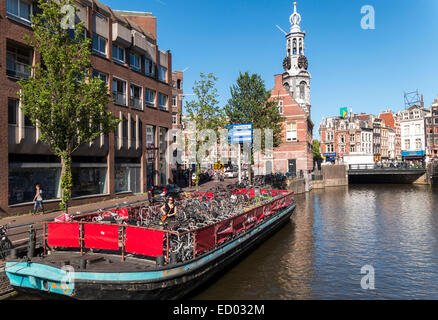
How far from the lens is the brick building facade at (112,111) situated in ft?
60.0

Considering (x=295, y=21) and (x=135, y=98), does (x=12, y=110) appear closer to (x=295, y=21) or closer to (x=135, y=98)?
(x=135, y=98)

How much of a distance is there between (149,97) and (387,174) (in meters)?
46.5

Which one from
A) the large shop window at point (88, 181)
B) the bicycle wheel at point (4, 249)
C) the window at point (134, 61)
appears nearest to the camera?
the bicycle wheel at point (4, 249)

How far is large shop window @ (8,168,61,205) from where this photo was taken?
18359 millimetres

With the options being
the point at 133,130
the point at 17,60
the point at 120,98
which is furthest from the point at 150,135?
the point at 17,60

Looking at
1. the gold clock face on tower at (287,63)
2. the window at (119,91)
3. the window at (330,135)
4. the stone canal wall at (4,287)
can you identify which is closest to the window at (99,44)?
the window at (119,91)

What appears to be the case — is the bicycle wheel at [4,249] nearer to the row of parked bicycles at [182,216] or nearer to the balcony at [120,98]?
the row of parked bicycles at [182,216]

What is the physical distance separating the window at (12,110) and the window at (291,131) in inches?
1661

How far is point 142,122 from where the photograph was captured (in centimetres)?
3047

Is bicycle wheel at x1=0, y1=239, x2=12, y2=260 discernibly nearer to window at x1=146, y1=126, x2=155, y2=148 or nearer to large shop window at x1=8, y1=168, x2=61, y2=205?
large shop window at x1=8, y1=168, x2=61, y2=205

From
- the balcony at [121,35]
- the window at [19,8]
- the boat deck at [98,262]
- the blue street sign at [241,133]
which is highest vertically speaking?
the balcony at [121,35]

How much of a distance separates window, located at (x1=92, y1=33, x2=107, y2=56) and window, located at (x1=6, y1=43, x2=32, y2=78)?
609 cm

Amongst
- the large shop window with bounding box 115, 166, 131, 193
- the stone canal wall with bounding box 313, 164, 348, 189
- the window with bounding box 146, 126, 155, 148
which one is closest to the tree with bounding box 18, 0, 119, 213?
the large shop window with bounding box 115, 166, 131, 193
